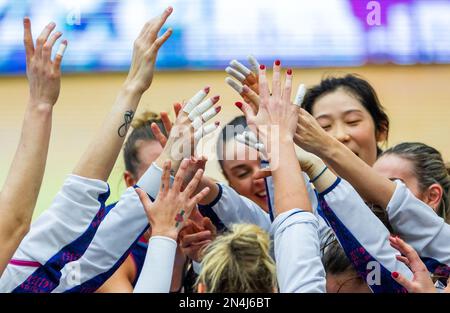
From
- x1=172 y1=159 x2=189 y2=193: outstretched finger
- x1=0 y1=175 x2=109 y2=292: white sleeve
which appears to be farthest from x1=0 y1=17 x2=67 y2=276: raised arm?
x1=172 y1=159 x2=189 y2=193: outstretched finger

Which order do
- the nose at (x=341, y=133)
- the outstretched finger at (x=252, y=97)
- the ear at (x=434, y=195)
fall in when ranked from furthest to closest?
the nose at (x=341, y=133) → the ear at (x=434, y=195) → the outstretched finger at (x=252, y=97)

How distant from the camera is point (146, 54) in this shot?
1758mm

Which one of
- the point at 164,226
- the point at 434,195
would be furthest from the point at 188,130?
the point at 434,195

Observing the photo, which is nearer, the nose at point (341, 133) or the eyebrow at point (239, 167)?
the nose at point (341, 133)

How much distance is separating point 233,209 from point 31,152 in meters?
0.76

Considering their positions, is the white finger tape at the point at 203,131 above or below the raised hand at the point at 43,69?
below

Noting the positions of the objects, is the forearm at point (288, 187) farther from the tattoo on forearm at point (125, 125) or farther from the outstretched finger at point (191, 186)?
the tattoo on forearm at point (125, 125)

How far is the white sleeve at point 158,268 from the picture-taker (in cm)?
144

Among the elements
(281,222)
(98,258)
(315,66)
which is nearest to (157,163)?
(98,258)

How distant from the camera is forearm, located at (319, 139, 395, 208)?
166 centimetres

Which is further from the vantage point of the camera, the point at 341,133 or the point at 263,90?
the point at 341,133

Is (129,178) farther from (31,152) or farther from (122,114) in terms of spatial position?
(31,152)

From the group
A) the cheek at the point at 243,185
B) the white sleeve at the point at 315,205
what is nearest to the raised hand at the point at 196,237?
the white sleeve at the point at 315,205

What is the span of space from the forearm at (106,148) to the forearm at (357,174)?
391 mm
